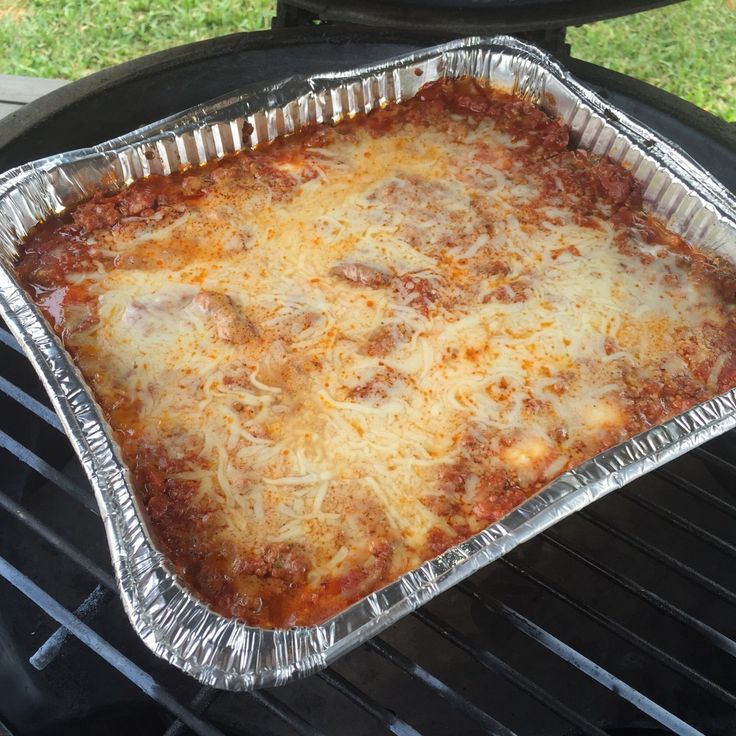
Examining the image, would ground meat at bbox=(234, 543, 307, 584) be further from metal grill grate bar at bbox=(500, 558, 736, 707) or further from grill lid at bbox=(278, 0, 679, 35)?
grill lid at bbox=(278, 0, 679, 35)

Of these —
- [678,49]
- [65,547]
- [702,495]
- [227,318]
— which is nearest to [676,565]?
[702,495]

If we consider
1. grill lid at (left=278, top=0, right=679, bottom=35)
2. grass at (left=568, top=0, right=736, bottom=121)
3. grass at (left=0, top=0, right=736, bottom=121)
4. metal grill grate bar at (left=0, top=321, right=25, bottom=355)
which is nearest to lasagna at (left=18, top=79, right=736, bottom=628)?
metal grill grate bar at (left=0, top=321, right=25, bottom=355)

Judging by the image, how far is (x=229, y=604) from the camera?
2.19m

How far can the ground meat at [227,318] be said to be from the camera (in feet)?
8.91

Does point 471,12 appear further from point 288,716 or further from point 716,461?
point 288,716

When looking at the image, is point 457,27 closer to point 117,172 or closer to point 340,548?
point 117,172

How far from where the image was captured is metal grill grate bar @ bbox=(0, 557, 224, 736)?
217 centimetres

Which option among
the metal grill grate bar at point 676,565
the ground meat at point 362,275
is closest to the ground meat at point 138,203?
the ground meat at point 362,275

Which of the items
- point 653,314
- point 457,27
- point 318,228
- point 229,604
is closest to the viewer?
point 229,604

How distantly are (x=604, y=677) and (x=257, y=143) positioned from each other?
8.10 feet

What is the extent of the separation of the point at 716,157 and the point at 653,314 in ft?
3.20

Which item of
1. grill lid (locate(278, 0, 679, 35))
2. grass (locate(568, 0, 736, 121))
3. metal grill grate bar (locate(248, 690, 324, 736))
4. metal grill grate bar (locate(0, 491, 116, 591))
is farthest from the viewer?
grass (locate(568, 0, 736, 121))

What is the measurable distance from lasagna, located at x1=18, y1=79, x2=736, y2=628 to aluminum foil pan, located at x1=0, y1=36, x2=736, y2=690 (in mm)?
98

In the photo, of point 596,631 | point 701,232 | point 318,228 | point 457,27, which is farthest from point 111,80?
point 596,631
